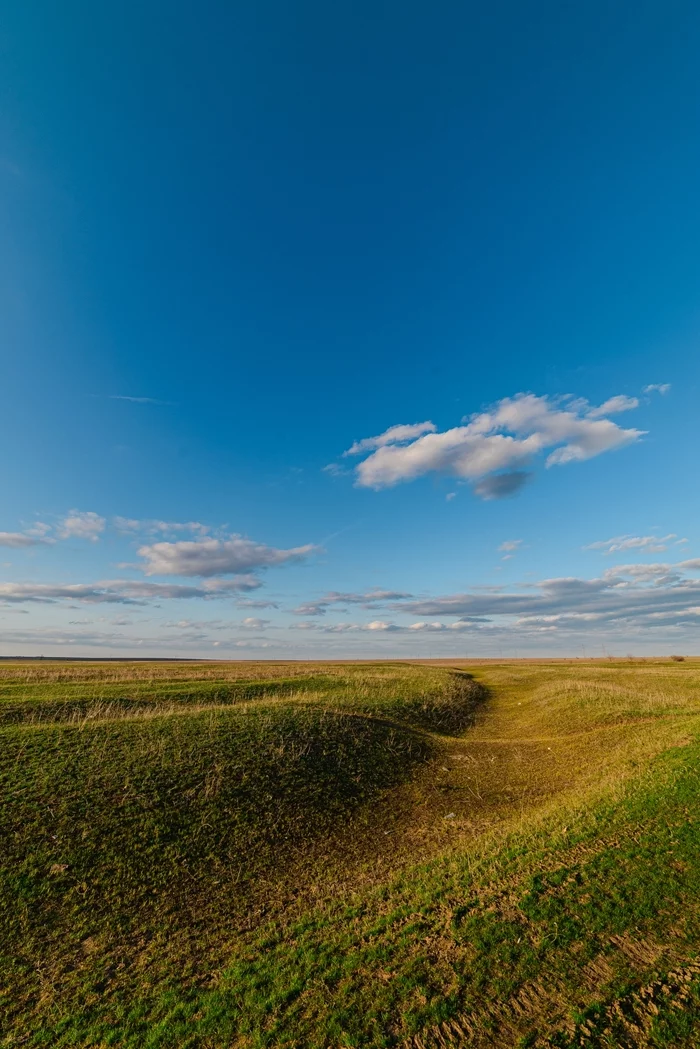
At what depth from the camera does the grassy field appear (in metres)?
8.05

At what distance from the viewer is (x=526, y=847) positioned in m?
13.6

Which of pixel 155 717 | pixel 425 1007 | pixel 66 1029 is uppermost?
pixel 155 717

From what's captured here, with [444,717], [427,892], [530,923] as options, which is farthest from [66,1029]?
[444,717]

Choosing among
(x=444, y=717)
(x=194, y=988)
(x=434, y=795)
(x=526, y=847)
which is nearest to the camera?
(x=194, y=988)

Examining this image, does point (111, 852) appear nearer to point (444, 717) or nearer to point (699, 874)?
point (699, 874)

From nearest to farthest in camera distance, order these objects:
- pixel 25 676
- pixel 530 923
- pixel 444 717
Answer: pixel 530 923, pixel 444 717, pixel 25 676

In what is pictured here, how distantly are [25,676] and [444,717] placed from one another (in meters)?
41.1

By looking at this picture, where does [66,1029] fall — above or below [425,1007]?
below

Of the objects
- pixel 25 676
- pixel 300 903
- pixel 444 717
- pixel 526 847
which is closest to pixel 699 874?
pixel 526 847

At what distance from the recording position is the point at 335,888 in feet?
42.2

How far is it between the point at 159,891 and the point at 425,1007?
838cm

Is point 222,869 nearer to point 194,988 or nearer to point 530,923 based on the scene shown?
point 194,988

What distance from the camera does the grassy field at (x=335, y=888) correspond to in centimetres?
805

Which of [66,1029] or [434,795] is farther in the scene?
[434,795]
